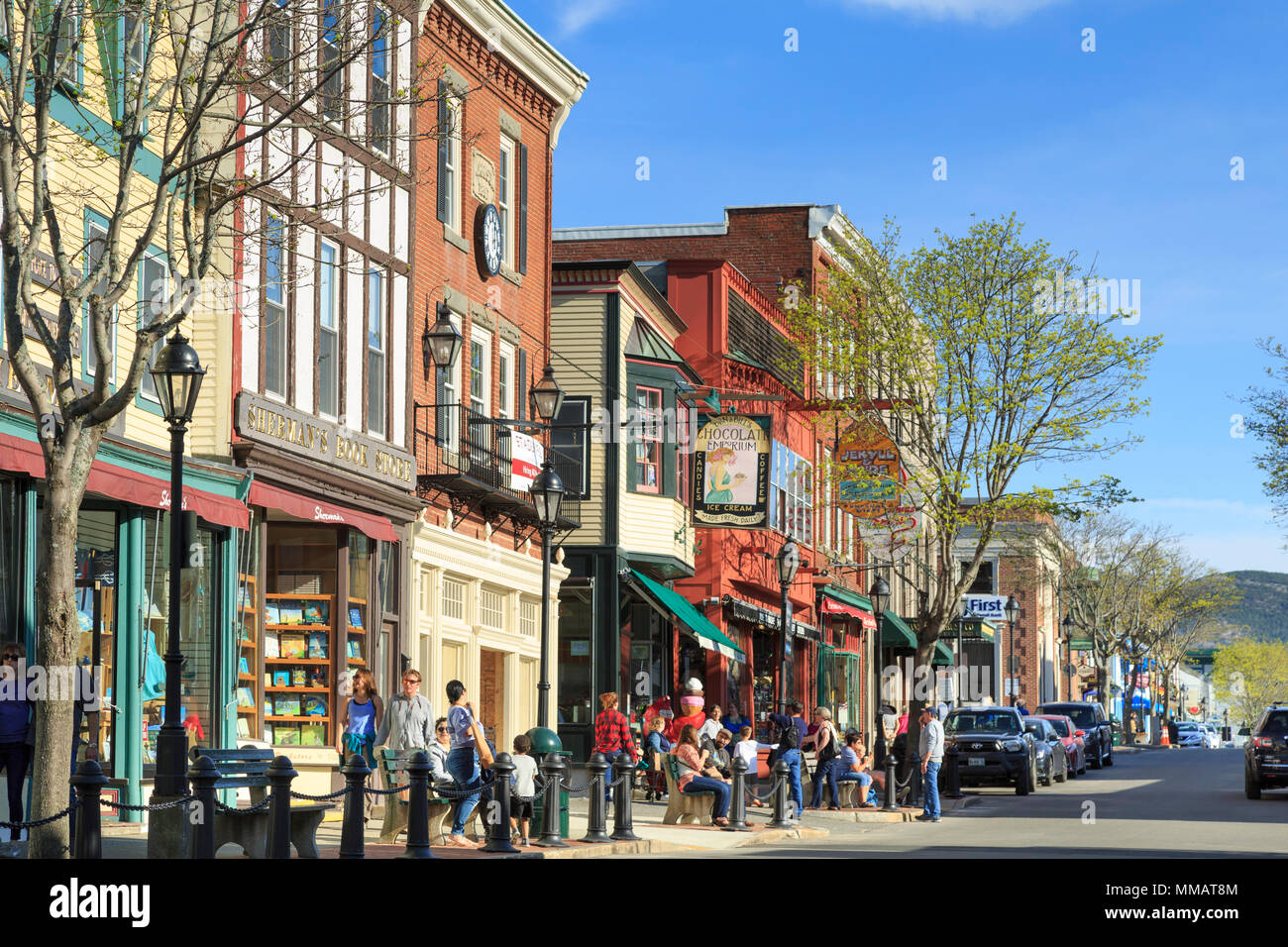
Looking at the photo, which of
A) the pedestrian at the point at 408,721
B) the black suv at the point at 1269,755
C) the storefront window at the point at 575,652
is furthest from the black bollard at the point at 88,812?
the black suv at the point at 1269,755

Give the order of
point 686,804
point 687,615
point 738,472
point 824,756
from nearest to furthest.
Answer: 1. point 686,804
2. point 824,756
3. point 738,472
4. point 687,615

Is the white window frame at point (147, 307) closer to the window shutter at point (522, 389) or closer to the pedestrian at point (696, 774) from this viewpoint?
the pedestrian at point (696, 774)

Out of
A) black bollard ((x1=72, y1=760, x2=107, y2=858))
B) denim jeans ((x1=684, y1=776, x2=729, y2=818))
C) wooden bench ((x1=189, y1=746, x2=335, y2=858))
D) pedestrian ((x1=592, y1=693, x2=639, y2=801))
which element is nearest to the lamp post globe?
wooden bench ((x1=189, y1=746, x2=335, y2=858))

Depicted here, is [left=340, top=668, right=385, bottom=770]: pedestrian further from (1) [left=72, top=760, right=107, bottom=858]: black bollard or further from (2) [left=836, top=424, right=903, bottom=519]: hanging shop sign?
(2) [left=836, top=424, right=903, bottom=519]: hanging shop sign

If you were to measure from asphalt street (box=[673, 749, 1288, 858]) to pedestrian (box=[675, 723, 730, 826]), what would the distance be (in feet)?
4.85

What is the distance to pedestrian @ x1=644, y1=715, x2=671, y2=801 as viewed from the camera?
90.7ft

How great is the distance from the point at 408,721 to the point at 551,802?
2019 millimetres

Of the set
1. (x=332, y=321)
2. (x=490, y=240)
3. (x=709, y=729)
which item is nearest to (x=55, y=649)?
(x=332, y=321)

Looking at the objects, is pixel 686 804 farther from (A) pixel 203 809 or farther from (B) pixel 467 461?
(A) pixel 203 809

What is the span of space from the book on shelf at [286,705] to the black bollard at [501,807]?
7.25m

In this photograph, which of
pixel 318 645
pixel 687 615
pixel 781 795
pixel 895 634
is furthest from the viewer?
pixel 895 634

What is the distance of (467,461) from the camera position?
94.9ft
